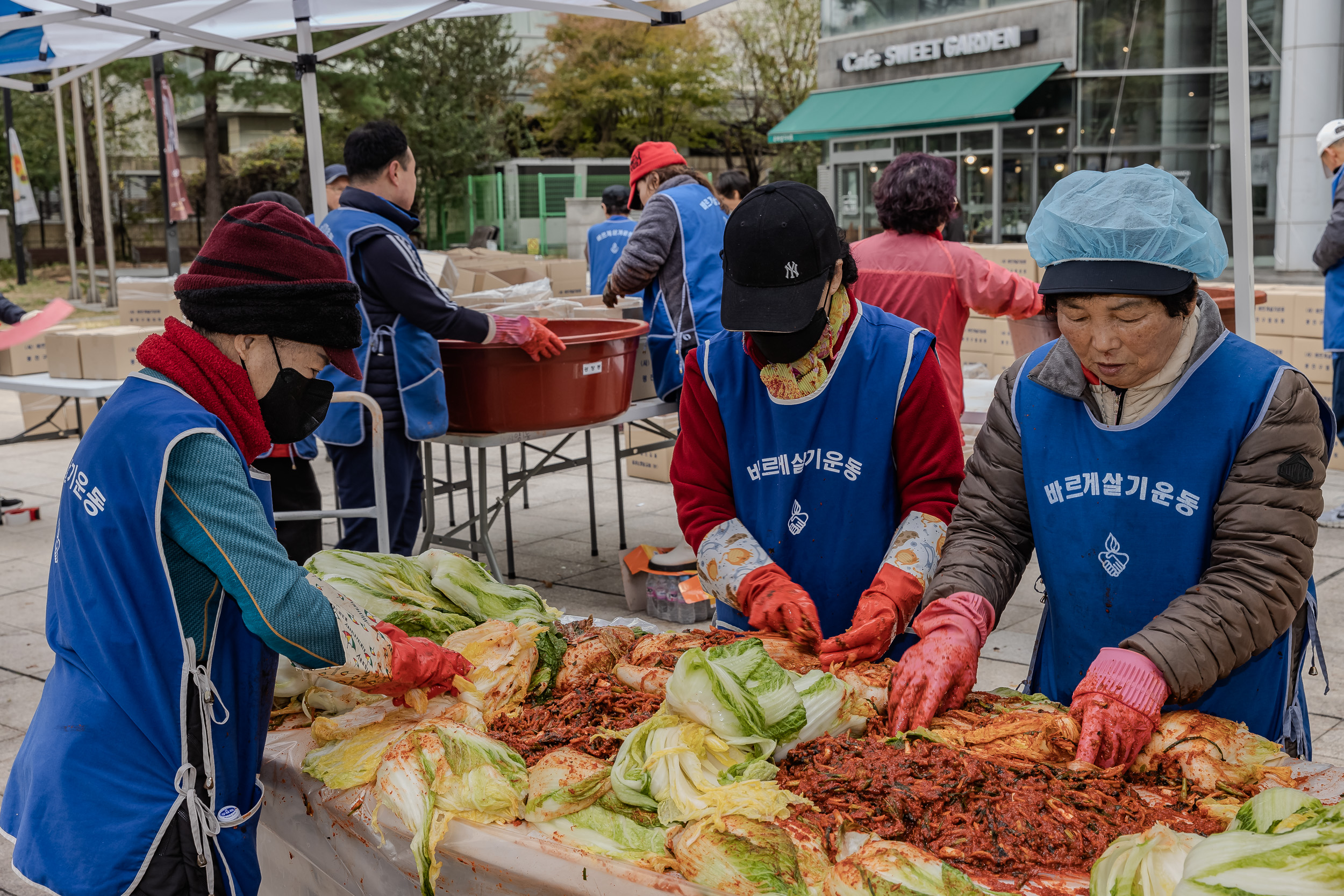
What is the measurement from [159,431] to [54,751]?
1.85 ft

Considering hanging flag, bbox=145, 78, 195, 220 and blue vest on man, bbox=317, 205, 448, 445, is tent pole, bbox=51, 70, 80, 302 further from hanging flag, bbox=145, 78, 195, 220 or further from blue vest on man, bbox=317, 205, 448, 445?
blue vest on man, bbox=317, 205, 448, 445

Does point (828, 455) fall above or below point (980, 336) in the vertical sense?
above

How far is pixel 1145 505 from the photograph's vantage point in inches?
81.5

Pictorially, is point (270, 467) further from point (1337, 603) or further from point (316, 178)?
point (1337, 603)

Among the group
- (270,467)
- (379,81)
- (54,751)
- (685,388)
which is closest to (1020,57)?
(379,81)

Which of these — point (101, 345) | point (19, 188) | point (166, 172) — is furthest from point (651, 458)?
point (19, 188)

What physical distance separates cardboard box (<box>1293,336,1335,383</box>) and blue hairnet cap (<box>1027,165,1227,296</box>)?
23.6ft

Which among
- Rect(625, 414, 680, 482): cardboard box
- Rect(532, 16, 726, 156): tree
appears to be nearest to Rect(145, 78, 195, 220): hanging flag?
Rect(625, 414, 680, 482): cardboard box

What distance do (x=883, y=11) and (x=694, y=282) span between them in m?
20.2

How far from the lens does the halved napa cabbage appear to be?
1.92 metres

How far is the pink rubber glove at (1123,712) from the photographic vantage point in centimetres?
189

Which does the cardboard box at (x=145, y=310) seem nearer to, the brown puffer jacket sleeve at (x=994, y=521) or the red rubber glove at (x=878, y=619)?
the red rubber glove at (x=878, y=619)

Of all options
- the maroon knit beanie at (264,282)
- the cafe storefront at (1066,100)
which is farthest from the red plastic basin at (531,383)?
the cafe storefront at (1066,100)

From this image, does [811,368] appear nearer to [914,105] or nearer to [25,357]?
[25,357]
